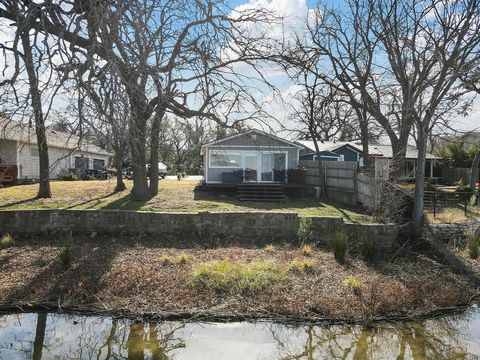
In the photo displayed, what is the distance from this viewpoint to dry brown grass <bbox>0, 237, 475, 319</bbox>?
7.34 m

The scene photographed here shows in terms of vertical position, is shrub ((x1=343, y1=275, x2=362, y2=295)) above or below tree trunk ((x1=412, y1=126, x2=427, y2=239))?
below

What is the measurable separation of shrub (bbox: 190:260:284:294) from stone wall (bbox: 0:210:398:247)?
2.42m

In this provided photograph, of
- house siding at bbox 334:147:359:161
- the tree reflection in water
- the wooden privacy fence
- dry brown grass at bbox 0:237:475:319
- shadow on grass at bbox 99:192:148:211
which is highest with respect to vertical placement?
house siding at bbox 334:147:359:161

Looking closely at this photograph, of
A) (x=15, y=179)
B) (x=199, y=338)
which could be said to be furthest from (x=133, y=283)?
(x=15, y=179)

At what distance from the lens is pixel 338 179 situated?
64.3 ft

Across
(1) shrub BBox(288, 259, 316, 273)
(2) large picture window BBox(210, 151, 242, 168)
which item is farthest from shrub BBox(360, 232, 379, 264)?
(2) large picture window BBox(210, 151, 242, 168)

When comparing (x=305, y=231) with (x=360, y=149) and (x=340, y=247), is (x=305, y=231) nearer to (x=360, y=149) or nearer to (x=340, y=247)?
(x=340, y=247)

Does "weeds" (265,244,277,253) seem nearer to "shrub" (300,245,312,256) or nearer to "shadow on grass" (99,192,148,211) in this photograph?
"shrub" (300,245,312,256)

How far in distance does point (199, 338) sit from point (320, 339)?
176 centimetres

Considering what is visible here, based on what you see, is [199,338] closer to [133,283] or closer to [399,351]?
[133,283]

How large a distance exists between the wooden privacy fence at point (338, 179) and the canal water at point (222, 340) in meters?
11.1

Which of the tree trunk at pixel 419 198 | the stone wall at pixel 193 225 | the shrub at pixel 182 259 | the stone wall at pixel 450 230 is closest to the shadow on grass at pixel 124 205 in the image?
the stone wall at pixel 193 225

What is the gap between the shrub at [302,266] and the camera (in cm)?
882

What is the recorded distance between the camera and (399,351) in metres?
6.07
